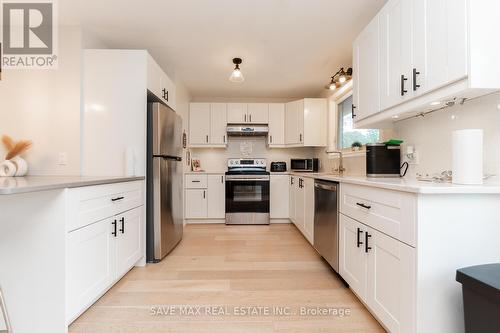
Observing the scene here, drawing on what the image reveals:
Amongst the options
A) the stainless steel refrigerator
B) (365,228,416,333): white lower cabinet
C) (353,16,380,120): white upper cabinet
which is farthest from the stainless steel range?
(365,228,416,333): white lower cabinet

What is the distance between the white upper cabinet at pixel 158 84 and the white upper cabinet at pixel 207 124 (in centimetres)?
124

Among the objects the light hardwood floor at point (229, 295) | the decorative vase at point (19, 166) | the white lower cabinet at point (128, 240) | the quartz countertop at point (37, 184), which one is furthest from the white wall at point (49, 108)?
the light hardwood floor at point (229, 295)

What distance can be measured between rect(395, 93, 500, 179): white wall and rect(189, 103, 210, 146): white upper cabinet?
10.3ft

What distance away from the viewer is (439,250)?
1162 millimetres

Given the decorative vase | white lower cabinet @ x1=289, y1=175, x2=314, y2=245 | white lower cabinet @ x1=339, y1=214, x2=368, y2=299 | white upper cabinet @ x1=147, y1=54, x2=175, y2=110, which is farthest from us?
white lower cabinet @ x1=289, y1=175, x2=314, y2=245

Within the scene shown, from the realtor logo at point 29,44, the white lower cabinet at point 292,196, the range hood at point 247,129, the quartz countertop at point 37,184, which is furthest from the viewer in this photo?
the range hood at point 247,129

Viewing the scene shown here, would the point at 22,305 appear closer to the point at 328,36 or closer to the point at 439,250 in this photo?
the point at 439,250

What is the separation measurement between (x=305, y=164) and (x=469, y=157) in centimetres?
318

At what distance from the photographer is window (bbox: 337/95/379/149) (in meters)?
3.04

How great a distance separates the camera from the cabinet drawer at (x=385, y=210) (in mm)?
1202

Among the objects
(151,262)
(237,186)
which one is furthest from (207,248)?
(237,186)

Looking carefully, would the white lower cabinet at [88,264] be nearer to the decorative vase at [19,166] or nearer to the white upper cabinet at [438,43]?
the decorative vase at [19,166]

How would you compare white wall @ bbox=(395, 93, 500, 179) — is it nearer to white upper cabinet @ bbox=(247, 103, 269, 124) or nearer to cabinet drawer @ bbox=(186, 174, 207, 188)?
white upper cabinet @ bbox=(247, 103, 269, 124)

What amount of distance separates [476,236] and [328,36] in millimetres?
2196
